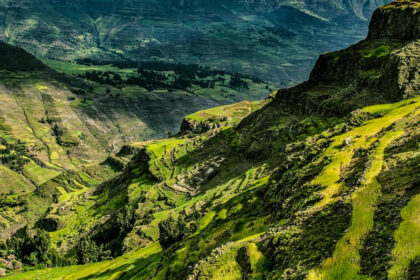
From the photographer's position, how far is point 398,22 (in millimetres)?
116000

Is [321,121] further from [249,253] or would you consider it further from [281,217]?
[249,253]

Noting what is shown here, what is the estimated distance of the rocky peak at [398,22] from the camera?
353 ft

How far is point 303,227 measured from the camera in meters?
30.9

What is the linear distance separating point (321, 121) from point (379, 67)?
23650 mm

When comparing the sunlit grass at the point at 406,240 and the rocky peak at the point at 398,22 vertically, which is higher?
the rocky peak at the point at 398,22

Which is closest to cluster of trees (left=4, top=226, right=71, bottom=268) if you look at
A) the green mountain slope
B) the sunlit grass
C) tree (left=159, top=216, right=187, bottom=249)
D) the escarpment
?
the green mountain slope

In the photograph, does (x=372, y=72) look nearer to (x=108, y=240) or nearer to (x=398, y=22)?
(x=398, y=22)

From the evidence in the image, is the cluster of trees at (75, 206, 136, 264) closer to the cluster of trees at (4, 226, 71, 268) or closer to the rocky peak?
the cluster of trees at (4, 226, 71, 268)

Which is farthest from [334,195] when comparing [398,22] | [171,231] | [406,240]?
[398,22]

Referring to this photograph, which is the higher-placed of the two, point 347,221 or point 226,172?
point 347,221

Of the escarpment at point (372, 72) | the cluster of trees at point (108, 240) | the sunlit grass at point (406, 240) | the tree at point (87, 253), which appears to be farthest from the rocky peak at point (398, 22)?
the tree at point (87, 253)

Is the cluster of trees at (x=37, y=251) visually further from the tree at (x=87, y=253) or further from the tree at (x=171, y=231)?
the tree at (x=171, y=231)

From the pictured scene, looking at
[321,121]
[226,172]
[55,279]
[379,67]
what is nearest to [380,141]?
[321,121]

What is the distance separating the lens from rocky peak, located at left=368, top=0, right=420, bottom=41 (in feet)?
353
